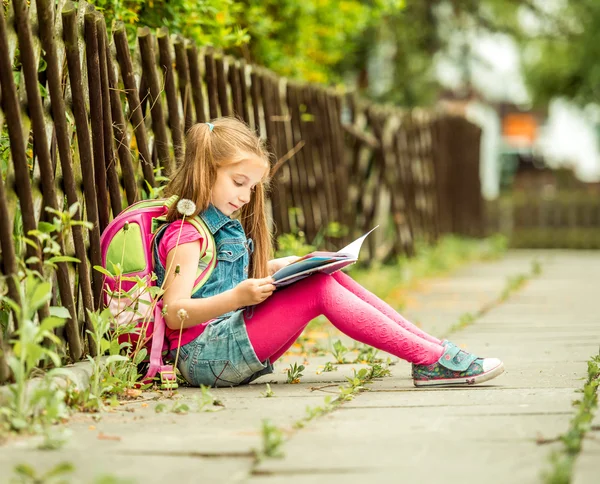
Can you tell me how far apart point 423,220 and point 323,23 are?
9.71 ft

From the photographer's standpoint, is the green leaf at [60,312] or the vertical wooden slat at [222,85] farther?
the vertical wooden slat at [222,85]

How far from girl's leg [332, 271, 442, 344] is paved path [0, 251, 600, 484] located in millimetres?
219

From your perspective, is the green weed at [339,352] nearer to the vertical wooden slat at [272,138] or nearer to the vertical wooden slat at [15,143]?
the vertical wooden slat at [15,143]

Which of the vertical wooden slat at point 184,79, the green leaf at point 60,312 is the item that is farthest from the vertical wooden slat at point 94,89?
the vertical wooden slat at point 184,79

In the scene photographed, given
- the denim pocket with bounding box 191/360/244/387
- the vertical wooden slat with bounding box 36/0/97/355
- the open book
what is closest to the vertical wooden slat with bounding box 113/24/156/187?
the vertical wooden slat with bounding box 36/0/97/355

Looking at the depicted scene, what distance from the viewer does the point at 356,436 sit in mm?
3375

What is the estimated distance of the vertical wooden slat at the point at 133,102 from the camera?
16.6ft

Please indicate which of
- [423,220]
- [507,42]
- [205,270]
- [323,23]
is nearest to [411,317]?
[205,270]

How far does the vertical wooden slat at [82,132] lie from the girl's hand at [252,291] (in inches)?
25.2

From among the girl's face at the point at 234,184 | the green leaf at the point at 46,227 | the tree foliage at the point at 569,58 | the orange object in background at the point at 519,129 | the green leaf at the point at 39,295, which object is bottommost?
the green leaf at the point at 39,295

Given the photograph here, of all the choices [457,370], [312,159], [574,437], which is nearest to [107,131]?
[457,370]

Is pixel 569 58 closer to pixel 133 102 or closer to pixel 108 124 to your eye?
pixel 133 102

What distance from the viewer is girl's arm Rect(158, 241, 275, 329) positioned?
4.18 metres

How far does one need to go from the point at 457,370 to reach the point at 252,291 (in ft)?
2.89
